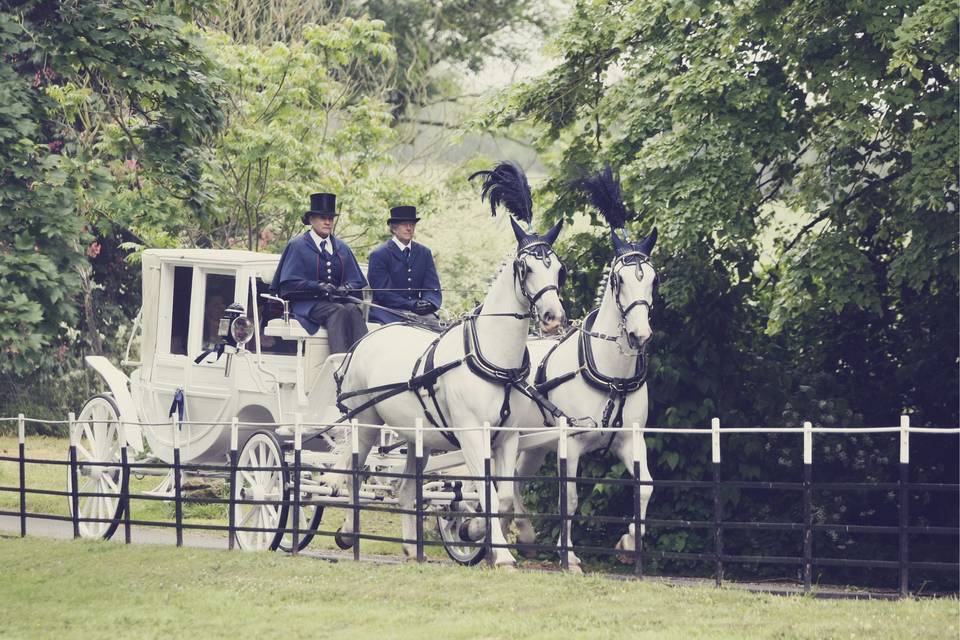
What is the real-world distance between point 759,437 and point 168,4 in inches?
301

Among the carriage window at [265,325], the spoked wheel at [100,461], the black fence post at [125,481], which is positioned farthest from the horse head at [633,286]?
the spoked wheel at [100,461]

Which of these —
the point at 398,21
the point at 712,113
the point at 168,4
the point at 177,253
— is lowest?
the point at 177,253

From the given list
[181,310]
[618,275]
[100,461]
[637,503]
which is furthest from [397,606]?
[100,461]

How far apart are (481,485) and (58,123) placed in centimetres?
712

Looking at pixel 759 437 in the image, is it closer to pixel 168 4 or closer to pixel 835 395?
pixel 835 395

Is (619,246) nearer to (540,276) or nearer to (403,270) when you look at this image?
(540,276)

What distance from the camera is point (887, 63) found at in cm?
1480

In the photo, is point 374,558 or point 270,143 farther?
point 270,143

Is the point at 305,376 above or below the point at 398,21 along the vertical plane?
below

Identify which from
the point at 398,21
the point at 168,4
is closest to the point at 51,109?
the point at 168,4

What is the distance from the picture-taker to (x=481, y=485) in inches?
520

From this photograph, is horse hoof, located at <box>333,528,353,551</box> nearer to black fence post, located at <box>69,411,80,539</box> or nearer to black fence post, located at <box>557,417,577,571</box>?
black fence post, located at <box>557,417,577,571</box>

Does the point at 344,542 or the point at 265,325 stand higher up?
the point at 265,325

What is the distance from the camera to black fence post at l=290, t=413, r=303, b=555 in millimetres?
14406
